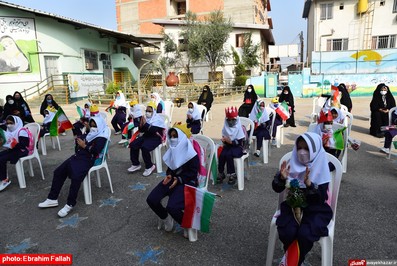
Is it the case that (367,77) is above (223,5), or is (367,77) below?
below

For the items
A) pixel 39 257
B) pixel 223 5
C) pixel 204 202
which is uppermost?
pixel 223 5

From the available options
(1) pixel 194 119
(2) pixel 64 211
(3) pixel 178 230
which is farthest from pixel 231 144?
(1) pixel 194 119

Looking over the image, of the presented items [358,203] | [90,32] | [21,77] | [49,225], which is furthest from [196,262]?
[90,32]

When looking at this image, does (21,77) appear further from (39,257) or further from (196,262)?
(196,262)

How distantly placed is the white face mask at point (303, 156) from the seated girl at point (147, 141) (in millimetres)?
3238

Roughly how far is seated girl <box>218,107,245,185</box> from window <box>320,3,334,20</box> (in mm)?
21447

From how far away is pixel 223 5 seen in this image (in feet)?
93.2

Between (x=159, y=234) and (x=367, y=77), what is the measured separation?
18.0 meters

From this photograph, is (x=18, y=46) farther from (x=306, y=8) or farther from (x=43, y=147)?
(x=306, y=8)

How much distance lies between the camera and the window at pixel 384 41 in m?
21.1

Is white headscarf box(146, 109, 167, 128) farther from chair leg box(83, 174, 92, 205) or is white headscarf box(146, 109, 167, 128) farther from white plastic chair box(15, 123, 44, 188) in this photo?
white plastic chair box(15, 123, 44, 188)

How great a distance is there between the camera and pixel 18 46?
1670cm

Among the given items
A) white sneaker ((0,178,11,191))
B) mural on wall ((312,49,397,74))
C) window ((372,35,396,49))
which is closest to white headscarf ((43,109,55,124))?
white sneaker ((0,178,11,191))

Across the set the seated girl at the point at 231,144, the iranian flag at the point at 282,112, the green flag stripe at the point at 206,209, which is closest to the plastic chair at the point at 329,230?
the green flag stripe at the point at 206,209
